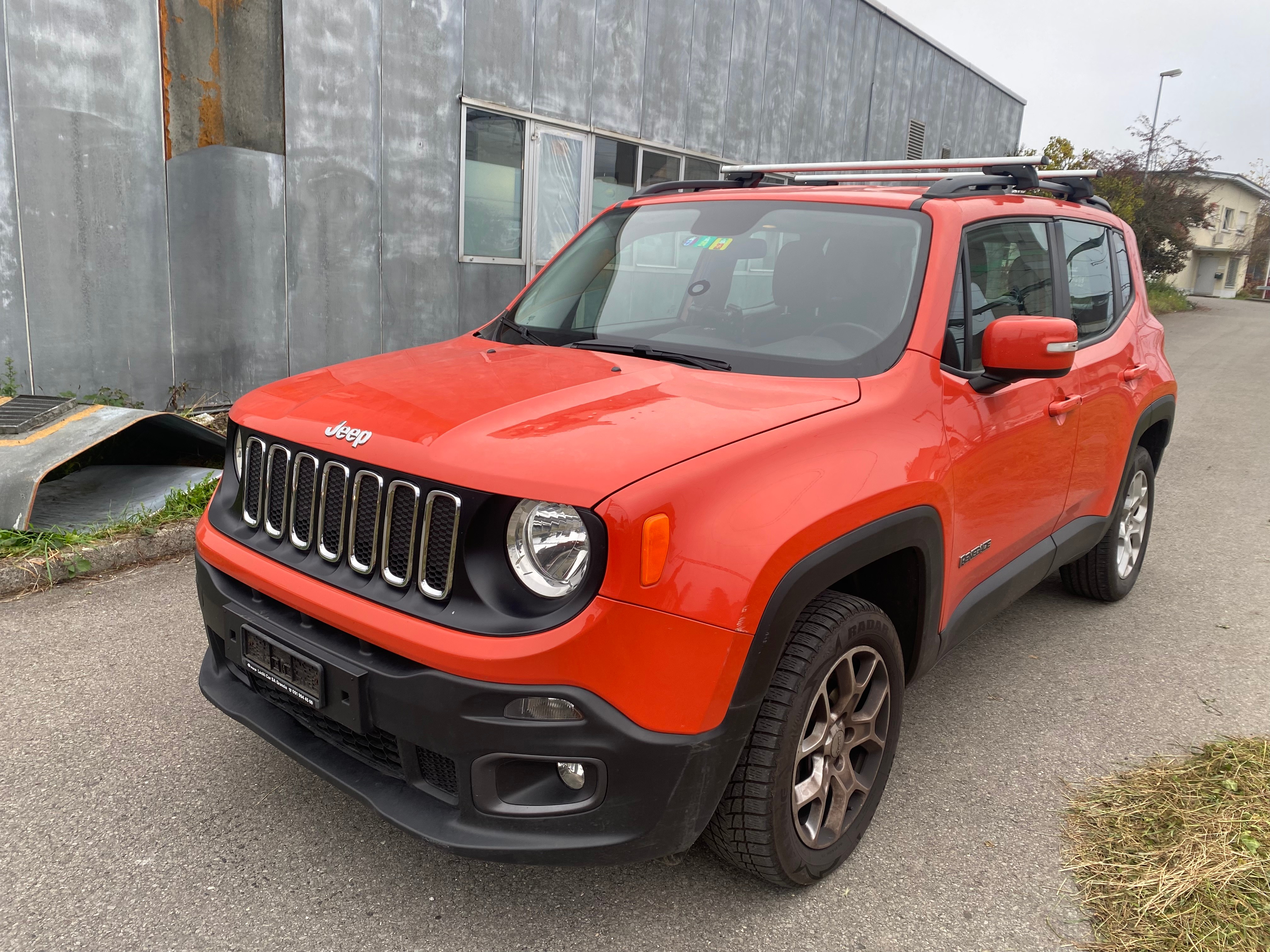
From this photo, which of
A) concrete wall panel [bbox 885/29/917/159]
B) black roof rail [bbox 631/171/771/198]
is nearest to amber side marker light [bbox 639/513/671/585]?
black roof rail [bbox 631/171/771/198]

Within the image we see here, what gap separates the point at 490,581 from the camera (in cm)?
208

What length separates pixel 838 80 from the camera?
13.7m

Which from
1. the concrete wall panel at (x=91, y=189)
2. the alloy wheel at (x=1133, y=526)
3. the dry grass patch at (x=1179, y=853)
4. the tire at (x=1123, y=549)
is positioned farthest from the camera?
the concrete wall panel at (x=91, y=189)

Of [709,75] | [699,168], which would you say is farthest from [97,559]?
[709,75]

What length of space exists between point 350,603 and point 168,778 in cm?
122

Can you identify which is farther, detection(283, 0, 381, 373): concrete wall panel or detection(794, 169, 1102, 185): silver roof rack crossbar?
detection(283, 0, 381, 373): concrete wall panel

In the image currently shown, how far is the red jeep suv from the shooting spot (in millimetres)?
1994

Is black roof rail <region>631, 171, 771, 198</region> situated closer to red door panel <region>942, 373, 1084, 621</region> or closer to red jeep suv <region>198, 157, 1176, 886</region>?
red jeep suv <region>198, 157, 1176, 886</region>

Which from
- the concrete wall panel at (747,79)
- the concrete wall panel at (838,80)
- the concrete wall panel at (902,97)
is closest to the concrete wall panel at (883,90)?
the concrete wall panel at (902,97)

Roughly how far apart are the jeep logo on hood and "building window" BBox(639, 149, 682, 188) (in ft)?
28.3

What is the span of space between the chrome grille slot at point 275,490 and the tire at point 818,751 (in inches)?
52.6

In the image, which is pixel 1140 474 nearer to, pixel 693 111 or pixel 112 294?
pixel 112 294

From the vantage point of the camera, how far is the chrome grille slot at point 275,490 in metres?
2.51

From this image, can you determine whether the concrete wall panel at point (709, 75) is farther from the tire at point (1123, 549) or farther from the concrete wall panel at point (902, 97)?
the tire at point (1123, 549)
